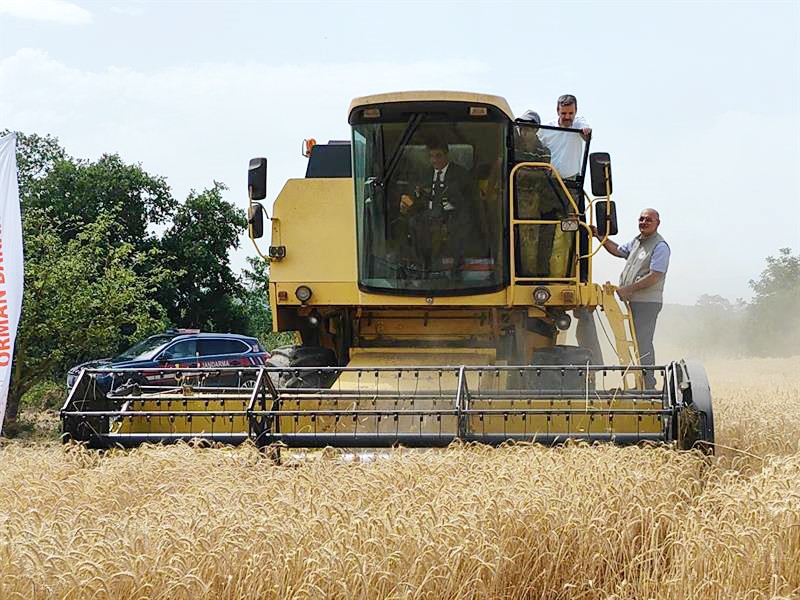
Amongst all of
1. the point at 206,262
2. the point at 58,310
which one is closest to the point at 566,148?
the point at 58,310

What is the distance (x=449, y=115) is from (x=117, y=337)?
348 inches

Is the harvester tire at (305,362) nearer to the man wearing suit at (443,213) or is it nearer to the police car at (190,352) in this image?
the man wearing suit at (443,213)

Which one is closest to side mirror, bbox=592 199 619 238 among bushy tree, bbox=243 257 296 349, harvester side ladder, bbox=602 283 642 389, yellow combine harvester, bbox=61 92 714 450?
yellow combine harvester, bbox=61 92 714 450

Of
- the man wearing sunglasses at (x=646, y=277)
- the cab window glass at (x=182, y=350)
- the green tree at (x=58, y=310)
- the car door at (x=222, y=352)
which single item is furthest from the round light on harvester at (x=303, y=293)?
the car door at (x=222, y=352)

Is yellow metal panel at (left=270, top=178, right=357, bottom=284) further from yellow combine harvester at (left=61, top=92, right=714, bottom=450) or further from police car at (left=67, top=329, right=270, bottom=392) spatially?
police car at (left=67, top=329, right=270, bottom=392)

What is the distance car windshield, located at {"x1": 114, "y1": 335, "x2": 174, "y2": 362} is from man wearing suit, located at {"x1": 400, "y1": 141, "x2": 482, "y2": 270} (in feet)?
29.4

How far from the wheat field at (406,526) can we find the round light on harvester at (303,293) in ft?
A: 6.58

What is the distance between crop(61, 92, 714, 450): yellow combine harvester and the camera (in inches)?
246

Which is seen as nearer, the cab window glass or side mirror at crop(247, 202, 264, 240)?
side mirror at crop(247, 202, 264, 240)

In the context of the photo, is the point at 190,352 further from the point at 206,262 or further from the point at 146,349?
the point at 206,262

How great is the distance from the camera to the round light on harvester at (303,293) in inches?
282

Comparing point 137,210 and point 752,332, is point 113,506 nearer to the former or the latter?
point 137,210

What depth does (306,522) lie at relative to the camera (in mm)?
3861

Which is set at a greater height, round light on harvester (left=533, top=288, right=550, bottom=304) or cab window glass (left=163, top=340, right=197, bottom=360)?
round light on harvester (left=533, top=288, right=550, bottom=304)
